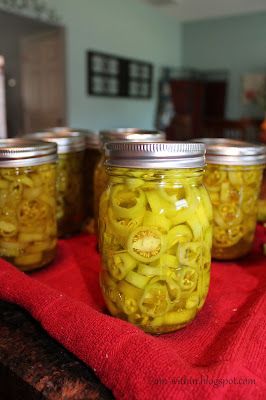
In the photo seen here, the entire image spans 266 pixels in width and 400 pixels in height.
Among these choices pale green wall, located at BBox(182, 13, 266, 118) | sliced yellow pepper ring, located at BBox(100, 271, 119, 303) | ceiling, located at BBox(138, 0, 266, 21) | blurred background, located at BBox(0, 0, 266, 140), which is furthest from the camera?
pale green wall, located at BBox(182, 13, 266, 118)

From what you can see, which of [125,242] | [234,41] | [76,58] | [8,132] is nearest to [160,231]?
[125,242]

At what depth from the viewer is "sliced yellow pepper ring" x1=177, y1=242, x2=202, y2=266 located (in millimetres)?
368

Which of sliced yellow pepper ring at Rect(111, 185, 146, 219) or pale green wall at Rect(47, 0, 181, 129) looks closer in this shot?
sliced yellow pepper ring at Rect(111, 185, 146, 219)

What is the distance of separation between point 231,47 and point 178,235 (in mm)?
4268

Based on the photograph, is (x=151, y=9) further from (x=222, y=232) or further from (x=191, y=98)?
(x=222, y=232)

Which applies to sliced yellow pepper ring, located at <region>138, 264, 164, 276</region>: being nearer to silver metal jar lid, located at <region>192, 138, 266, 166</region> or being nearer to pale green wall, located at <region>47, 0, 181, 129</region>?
silver metal jar lid, located at <region>192, 138, 266, 166</region>

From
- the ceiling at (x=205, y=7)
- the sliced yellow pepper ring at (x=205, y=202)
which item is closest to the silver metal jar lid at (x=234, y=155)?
the sliced yellow pepper ring at (x=205, y=202)

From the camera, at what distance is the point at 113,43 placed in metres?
3.48

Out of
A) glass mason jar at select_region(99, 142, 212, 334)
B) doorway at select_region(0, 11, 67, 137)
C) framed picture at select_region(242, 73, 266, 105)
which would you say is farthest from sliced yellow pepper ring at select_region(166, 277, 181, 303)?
framed picture at select_region(242, 73, 266, 105)

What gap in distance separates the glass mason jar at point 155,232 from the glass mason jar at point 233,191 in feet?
0.47

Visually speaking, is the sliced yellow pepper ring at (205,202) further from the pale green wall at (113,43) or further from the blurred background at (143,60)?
the pale green wall at (113,43)

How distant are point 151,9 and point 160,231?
4.08m

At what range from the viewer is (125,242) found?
0.37 meters

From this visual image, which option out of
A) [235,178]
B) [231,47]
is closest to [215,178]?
[235,178]
